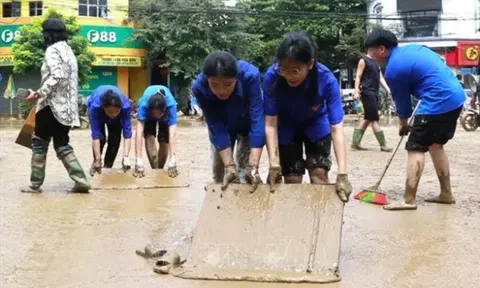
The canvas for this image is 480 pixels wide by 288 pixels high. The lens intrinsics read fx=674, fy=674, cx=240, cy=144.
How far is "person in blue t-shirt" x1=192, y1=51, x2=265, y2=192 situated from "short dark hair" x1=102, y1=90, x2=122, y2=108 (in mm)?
2431

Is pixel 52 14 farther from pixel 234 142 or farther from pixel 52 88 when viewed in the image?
pixel 234 142

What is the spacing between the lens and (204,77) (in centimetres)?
413

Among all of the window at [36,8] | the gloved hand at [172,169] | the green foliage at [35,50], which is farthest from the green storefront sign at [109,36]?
the gloved hand at [172,169]

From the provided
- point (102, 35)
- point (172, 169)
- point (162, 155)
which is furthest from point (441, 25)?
point (172, 169)

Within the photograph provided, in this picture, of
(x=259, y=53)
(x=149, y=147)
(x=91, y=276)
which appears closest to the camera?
(x=91, y=276)

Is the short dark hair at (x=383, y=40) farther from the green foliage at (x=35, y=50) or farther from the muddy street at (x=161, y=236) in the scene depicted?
the green foliage at (x=35, y=50)

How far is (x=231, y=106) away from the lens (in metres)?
4.33

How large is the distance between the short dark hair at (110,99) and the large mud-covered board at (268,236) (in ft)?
10.2

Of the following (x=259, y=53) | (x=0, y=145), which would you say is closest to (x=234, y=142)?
(x=0, y=145)

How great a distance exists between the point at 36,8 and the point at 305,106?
28.1 metres

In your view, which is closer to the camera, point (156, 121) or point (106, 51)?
point (156, 121)

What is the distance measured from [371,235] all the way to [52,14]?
23052 millimetres

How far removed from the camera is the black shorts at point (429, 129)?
5.48 metres

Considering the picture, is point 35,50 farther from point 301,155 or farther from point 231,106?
point 301,155
